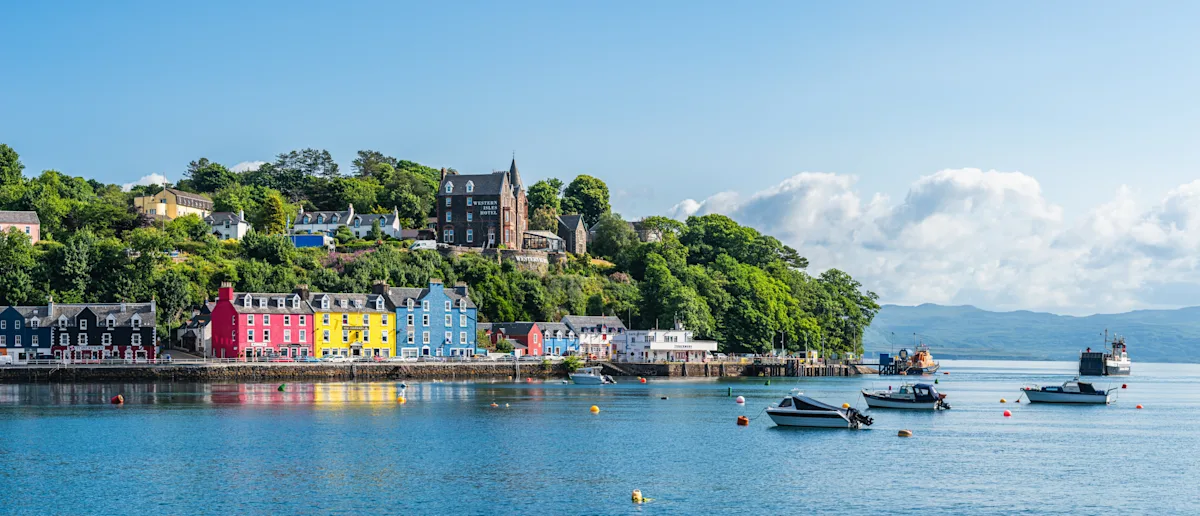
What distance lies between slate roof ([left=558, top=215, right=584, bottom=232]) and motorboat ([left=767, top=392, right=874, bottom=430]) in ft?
297

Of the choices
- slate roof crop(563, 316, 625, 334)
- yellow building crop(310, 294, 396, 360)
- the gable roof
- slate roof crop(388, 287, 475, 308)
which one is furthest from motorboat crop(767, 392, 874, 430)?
the gable roof

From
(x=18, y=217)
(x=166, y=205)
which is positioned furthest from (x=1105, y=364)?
(x=18, y=217)

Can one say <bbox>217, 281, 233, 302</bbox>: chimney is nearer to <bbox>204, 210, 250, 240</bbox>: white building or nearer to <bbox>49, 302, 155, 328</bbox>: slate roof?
<bbox>49, 302, 155, 328</bbox>: slate roof

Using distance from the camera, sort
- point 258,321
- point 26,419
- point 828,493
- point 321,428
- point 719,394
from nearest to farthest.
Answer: point 828,493 < point 321,428 < point 26,419 < point 719,394 < point 258,321

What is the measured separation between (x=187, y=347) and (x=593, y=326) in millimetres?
40102

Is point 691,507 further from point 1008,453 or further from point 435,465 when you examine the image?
point 1008,453

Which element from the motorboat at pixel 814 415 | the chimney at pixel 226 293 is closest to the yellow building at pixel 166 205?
Result: the chimney at pixel 226 293

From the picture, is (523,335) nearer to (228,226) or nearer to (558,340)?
(558,340)

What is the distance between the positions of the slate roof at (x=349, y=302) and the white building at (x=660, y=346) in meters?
26.0

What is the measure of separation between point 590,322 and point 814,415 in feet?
217

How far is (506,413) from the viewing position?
68.3 metres

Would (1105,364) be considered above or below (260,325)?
below

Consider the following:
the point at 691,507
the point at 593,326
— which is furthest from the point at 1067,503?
the point at 593,326

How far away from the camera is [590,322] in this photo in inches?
4953
